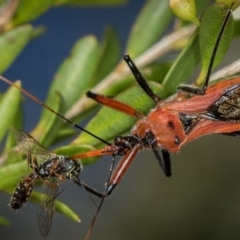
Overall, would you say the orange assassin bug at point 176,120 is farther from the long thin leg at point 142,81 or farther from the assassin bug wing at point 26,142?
the assassin bug wing at point 26,142

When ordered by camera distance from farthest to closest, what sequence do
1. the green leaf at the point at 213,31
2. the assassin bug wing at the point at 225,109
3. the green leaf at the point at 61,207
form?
the assassin bug wing at the point at 225,109
the green leaf at the point at 61,207
the green leaf at the point at 213,31

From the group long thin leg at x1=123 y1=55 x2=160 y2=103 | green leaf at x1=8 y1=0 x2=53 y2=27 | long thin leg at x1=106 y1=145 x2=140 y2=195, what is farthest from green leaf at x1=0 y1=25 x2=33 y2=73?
long thin leg at x1=106 y1=145 x2=140 y2=195

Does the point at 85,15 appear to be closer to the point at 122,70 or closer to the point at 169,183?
the point at 169,183

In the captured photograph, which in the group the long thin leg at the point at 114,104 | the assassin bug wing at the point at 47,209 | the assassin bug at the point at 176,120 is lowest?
the assassin bug wing at the point at 47,209

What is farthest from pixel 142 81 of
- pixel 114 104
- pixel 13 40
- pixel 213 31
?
pixel 13 40

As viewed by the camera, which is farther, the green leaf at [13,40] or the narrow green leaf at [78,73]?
the narrow green leaf at [78,73]

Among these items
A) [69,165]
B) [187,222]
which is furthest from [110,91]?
[187,222]

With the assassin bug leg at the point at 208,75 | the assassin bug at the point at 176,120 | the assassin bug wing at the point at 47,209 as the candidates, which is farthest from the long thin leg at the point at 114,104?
the assassin bug wing at the point at 47,209

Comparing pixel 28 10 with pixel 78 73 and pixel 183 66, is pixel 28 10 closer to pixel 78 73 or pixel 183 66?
pixel 78 73
